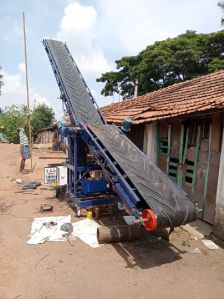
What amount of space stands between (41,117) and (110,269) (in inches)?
1376

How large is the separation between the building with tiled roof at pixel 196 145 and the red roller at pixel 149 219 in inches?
91.9

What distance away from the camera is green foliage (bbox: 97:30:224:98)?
71.2 ft

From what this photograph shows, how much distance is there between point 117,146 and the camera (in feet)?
22.2

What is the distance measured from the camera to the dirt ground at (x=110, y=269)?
14.6 feet

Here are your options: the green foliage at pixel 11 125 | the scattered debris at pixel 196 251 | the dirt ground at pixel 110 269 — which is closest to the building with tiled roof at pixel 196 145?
the scattered debris at pixel 196 251

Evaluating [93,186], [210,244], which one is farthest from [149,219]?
[93,186]

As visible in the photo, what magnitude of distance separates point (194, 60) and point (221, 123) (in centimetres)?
1665

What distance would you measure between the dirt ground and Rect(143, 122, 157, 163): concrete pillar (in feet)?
9.90

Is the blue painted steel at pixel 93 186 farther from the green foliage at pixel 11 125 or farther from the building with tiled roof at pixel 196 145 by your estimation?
the green foliage at pixel 11 125

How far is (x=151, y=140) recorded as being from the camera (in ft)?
30.6

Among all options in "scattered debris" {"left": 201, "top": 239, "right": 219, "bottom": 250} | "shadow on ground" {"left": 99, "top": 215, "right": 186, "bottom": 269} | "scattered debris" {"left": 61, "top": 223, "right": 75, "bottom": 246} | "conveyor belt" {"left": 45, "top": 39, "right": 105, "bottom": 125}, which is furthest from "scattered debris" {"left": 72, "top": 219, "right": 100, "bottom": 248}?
"conveyor belt" {"left": 45, "top": 39, "right": 105, "bottom": 125}

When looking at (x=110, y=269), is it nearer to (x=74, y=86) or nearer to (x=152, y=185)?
(x=152, y=185)

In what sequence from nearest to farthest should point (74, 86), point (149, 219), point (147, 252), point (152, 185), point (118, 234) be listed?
1. point (149, 219)
2. point (152, 185)
3. point (147, 252)
4. point (118, 234)
5. point (74, 86)

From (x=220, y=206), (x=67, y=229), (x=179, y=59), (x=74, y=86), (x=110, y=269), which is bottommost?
(x=110, y=269)
